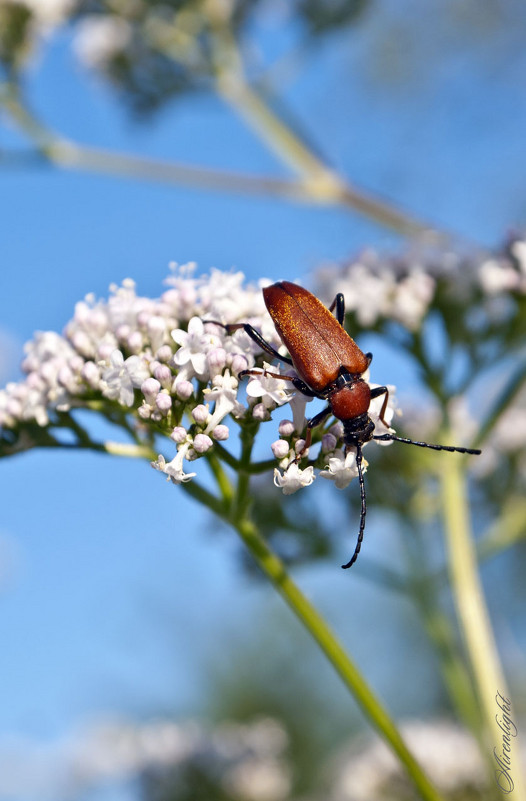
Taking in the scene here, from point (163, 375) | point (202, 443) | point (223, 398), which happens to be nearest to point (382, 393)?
point (223, 398)

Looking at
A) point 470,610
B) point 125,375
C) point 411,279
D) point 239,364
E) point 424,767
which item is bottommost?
point 424,767

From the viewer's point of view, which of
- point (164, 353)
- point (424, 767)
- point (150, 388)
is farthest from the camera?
point (424, 767)

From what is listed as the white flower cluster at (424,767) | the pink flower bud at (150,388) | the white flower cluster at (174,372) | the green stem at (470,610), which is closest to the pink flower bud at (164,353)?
the white flower cluster at (174,372)

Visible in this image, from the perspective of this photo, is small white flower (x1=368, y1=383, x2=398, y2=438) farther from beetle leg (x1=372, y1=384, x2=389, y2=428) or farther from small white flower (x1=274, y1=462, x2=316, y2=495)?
small white flower (x1=274, y1=462, x2=316, y2=495)

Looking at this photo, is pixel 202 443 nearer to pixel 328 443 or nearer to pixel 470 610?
pixel 328 443

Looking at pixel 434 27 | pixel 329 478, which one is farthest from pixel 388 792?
pixel 434 27

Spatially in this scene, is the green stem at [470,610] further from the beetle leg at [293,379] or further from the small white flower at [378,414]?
the beetle leg at [293,379]
